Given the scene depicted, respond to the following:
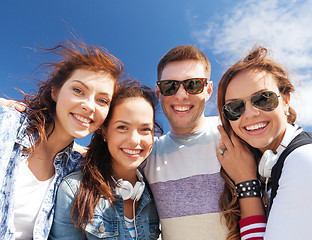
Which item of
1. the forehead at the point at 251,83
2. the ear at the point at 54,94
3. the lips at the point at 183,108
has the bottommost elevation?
the forehead at the point at 251,83

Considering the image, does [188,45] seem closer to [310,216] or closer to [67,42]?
[67,42]

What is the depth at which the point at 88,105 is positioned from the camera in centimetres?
311

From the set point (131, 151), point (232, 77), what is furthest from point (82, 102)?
point (232, 77)

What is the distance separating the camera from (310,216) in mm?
2012

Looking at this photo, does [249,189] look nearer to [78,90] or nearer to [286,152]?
[286,152]

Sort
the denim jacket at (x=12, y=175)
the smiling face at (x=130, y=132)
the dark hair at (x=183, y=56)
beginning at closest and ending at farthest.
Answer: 1. the denim jacket at (x=12, y=175)
2. the smiling face at (x=130, y=132)
3. the dark hair at (x=183, y=56)

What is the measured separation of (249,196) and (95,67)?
2.50m

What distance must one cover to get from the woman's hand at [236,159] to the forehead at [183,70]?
3.04ft

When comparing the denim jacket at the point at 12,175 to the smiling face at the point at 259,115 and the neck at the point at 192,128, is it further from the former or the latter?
the smiling face at the point at 259,115

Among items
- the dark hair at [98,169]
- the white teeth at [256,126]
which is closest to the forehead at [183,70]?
the dark hair at [98,169]

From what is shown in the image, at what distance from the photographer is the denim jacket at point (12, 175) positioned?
8.95 ft

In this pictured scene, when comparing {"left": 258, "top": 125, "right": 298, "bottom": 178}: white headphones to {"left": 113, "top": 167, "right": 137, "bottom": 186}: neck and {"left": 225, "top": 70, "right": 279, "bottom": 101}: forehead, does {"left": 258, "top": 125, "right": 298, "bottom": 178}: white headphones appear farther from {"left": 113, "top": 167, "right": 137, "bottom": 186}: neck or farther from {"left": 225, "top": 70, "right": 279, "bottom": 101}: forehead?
{"left": 113, "top": 167, "right": 137, "bottom": 186}: neck

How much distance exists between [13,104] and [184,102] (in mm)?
2311

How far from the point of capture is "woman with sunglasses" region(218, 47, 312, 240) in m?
2.59
